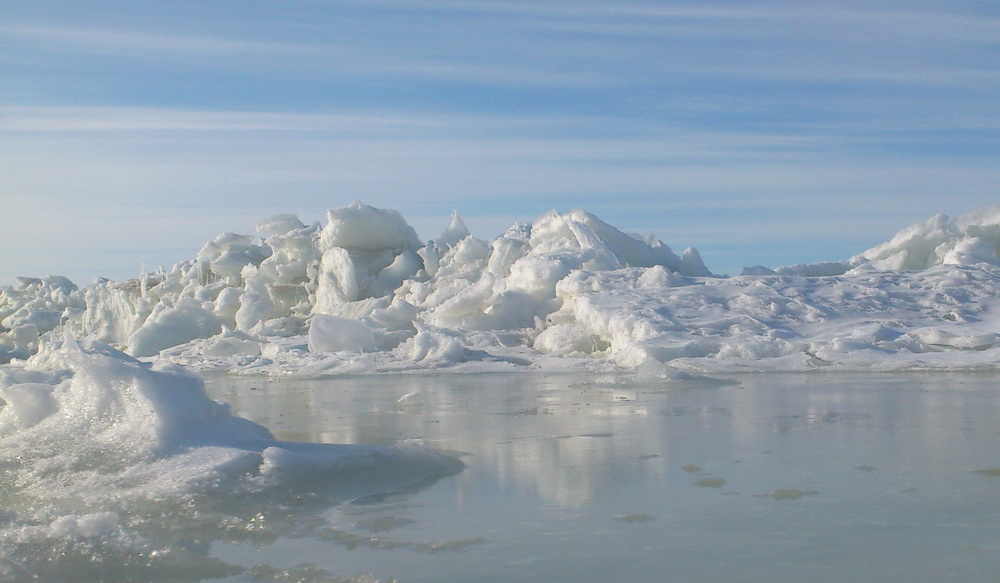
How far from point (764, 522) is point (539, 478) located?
1044 millimetres

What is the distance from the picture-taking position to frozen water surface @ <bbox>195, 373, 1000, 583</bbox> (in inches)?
101

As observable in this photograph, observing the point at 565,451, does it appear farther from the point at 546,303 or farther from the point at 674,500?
the point at 546,303

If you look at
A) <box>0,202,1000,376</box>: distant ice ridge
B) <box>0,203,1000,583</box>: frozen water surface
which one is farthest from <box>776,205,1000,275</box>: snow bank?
<box>0,203,1000,583</box>: frozen water surface

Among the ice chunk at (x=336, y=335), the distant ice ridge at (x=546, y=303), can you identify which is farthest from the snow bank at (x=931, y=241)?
the ice chunk at (x=336, y=335)

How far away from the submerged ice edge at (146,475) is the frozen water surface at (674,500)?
0.44ft

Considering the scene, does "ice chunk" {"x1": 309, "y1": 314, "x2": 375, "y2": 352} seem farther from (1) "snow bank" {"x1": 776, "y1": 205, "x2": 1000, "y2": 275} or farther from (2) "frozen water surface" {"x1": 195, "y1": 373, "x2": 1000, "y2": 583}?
(1) "snow bank" {"x1": 776, "y1": 205, "x2": 1000, "y2": 275}

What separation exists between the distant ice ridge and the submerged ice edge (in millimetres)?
5152

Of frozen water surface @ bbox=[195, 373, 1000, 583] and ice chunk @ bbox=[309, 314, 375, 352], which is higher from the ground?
ice chunk @ bbox=[309, 314, 375, 352]

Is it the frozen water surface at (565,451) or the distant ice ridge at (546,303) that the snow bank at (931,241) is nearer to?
the distant ice ridge at (546,303)

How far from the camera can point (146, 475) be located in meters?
3.45

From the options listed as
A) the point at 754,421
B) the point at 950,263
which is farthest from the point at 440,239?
the point at 754,421

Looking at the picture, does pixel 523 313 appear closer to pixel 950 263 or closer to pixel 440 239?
pixel 440 239

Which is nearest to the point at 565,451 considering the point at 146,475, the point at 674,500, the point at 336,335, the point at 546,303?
the point at 674,500

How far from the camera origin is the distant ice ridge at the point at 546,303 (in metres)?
10.5
